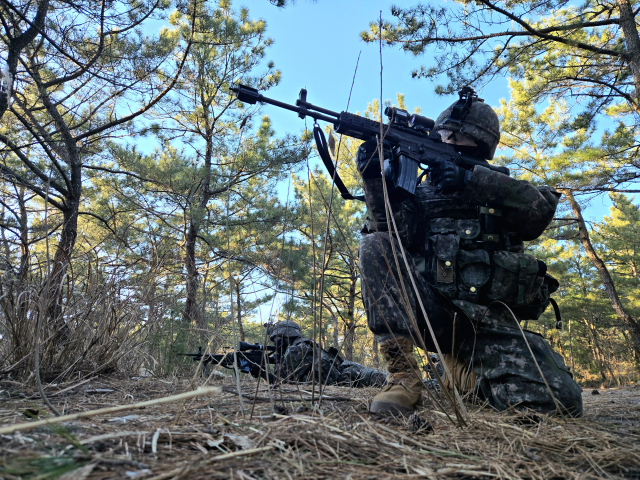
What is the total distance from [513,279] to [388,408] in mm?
1235

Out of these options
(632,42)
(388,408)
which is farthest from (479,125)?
(632,42)

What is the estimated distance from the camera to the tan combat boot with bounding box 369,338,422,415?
1.60 meters

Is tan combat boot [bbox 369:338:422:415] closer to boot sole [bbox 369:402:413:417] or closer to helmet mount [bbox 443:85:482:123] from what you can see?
boot sole [bbox 369:402:413:417]

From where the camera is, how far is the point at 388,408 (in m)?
1.58

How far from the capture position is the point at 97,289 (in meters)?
2.49

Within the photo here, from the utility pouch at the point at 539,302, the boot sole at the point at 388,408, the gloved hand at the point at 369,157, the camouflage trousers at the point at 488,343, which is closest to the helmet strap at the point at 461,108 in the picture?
the gloved hand at the point at 369,157

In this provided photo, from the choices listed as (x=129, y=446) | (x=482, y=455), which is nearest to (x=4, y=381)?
(x=129, y=446)

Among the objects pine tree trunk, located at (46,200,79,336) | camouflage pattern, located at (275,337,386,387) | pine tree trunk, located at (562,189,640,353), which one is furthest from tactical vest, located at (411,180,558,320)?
pine tree trunk, located at (562,189,640,353)

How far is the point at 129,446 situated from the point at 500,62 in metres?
5.73

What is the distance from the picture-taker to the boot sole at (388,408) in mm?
1569

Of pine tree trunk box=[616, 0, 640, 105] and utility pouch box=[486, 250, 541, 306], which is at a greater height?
pine tree trunk box=[616, 0, 640, 105]


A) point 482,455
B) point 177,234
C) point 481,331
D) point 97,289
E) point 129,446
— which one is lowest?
point 482,455

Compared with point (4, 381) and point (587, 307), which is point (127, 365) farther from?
point (587, 307)

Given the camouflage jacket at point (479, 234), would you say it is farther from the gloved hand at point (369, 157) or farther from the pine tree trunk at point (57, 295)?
the pine tree trunk at point (57, 295)
